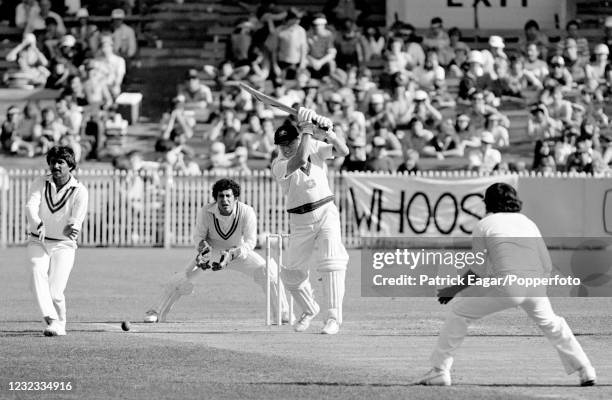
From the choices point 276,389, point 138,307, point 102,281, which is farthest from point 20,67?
point 276,389

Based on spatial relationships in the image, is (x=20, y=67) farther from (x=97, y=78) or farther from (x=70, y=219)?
(x=70, y=219)

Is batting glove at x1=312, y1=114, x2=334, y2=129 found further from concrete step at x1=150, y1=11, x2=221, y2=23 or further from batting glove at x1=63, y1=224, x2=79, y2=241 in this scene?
concrete step at x1=150, y1=11, x2=221, y2=23

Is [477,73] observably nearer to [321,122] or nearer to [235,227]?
[235,227]

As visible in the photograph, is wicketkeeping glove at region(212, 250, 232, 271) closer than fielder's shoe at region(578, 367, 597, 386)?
No

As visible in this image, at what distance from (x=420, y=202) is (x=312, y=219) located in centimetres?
1402

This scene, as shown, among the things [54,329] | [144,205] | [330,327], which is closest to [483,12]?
[144,205]

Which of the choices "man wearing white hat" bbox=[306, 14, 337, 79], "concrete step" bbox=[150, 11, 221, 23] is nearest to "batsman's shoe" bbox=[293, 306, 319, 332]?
"man wearing white hat" bbox=[306, 14, 337, 79]

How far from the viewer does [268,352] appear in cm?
1368

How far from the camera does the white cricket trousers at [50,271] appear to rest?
1466 centimetres

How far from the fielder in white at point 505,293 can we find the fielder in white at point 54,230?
4885mm

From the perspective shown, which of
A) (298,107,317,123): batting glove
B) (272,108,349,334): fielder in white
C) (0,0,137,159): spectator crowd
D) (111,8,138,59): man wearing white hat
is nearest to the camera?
(298,107,317,123): batting glove

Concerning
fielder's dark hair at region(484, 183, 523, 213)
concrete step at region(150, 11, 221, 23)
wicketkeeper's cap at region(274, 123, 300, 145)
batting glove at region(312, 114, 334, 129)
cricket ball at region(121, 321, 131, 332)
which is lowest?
cricket ball at region(121, 321, 131, 332)

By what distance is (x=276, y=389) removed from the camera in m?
11.4

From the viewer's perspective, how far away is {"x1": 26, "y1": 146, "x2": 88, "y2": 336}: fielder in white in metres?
14.7
